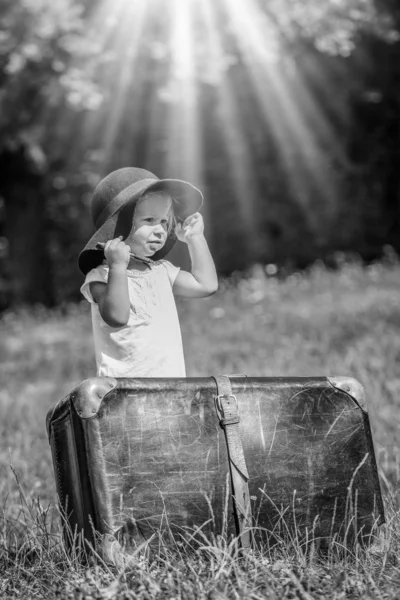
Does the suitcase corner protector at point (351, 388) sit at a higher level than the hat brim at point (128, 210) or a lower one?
lower

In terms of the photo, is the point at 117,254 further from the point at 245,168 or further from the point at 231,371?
the point at 245,168

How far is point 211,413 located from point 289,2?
10407 mm

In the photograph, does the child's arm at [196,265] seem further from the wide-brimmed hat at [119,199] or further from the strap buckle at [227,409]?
the strap buckle at [227,409]

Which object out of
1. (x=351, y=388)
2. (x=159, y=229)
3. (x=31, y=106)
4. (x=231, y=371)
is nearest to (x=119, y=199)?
(x=159, y=229)

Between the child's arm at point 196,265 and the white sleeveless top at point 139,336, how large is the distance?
13 cm

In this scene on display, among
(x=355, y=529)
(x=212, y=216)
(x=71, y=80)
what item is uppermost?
(x=71, y=80)

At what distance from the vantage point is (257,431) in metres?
2.77

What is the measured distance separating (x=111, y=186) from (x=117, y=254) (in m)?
0.32

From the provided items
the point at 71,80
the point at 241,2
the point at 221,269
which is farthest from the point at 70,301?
the point at 241,2

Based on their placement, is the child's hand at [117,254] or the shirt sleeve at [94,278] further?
the shirt sleeve at [94,278]

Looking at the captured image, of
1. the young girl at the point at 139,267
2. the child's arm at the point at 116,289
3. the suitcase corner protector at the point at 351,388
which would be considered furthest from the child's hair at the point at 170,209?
the suitcase corner protector at the point at 351,388

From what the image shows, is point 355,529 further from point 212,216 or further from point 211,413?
point 212,216

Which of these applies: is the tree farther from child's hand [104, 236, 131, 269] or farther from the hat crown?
child's hand [104, 236, 131, 269]

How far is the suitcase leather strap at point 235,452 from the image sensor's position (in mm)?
2666
